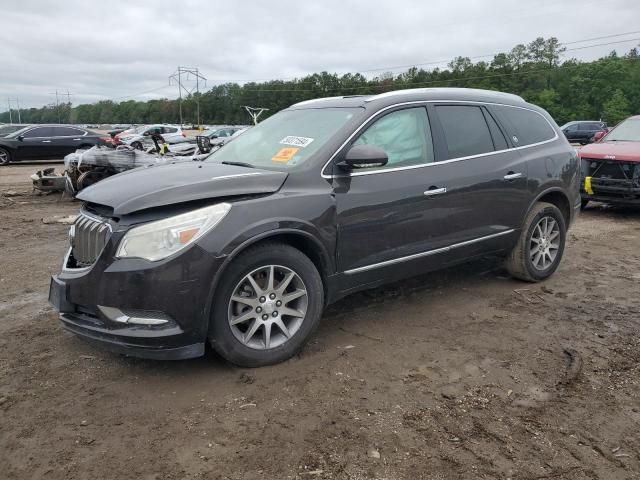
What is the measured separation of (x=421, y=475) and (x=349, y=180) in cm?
206

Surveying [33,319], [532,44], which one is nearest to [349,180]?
[33,319]

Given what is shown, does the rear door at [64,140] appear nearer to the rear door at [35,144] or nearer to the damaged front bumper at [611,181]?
the rear door at [35,144]

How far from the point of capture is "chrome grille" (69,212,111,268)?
130 inches

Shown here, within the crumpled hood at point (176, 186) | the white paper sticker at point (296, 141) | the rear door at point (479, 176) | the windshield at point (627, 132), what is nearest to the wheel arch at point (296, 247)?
the crumpled hood at point (176, 186)

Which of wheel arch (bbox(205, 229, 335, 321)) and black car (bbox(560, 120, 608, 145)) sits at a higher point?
black car (bbox(560, 120, 608, 145))

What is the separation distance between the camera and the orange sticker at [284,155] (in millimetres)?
4023

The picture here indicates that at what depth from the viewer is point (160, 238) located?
316 cm

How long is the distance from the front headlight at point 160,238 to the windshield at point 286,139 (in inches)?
38.5

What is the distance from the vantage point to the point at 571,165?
561cm

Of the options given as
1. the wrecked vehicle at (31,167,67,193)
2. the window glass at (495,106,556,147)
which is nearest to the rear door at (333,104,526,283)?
the window glass at (495,106,556,147)

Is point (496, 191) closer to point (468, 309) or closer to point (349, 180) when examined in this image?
point (468, 309)

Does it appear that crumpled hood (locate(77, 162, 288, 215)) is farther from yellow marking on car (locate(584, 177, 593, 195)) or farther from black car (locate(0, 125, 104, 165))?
black car (locate(0, 125, 104, 165))

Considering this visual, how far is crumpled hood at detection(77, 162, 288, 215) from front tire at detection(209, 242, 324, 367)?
0.43 meters

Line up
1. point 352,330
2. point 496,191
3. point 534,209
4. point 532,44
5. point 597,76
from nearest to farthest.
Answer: point 352,330 < point 496,191 < point 534,209 < point 597,76 < point 532,44
